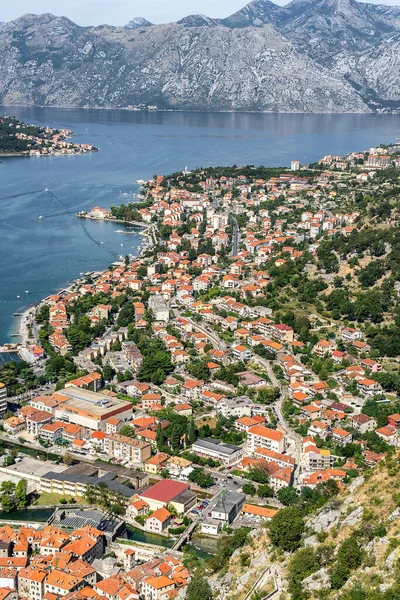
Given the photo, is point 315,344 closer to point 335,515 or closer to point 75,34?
point 335,515

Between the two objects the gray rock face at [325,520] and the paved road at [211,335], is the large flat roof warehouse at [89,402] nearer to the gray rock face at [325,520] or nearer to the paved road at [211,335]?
the paved road at [211,335]

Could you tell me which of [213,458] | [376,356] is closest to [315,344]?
[376,356]

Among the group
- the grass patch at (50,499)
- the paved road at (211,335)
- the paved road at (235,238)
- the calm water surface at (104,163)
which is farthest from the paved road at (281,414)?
the paved road at (235,238)

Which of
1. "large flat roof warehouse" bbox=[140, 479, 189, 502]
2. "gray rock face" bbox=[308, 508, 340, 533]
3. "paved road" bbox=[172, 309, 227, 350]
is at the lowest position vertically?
"large flat roof warehouse" bbox=[140, 479, 189, 502]

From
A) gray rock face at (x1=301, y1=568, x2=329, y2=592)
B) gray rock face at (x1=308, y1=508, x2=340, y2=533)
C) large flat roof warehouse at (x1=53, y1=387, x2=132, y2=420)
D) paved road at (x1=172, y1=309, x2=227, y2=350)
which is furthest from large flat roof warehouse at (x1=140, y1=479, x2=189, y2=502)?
paved road at (x1=172, y1=309, x2=227, y2=350)

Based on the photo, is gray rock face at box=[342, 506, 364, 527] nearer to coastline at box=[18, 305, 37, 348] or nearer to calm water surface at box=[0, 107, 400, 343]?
coastline at box=[18, 305, 37, 348]

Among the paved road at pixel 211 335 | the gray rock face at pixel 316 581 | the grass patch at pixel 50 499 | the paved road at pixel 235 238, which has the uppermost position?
the gray rock face at pixel 316 581

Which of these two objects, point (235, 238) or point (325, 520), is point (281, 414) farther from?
point (235, 238)
